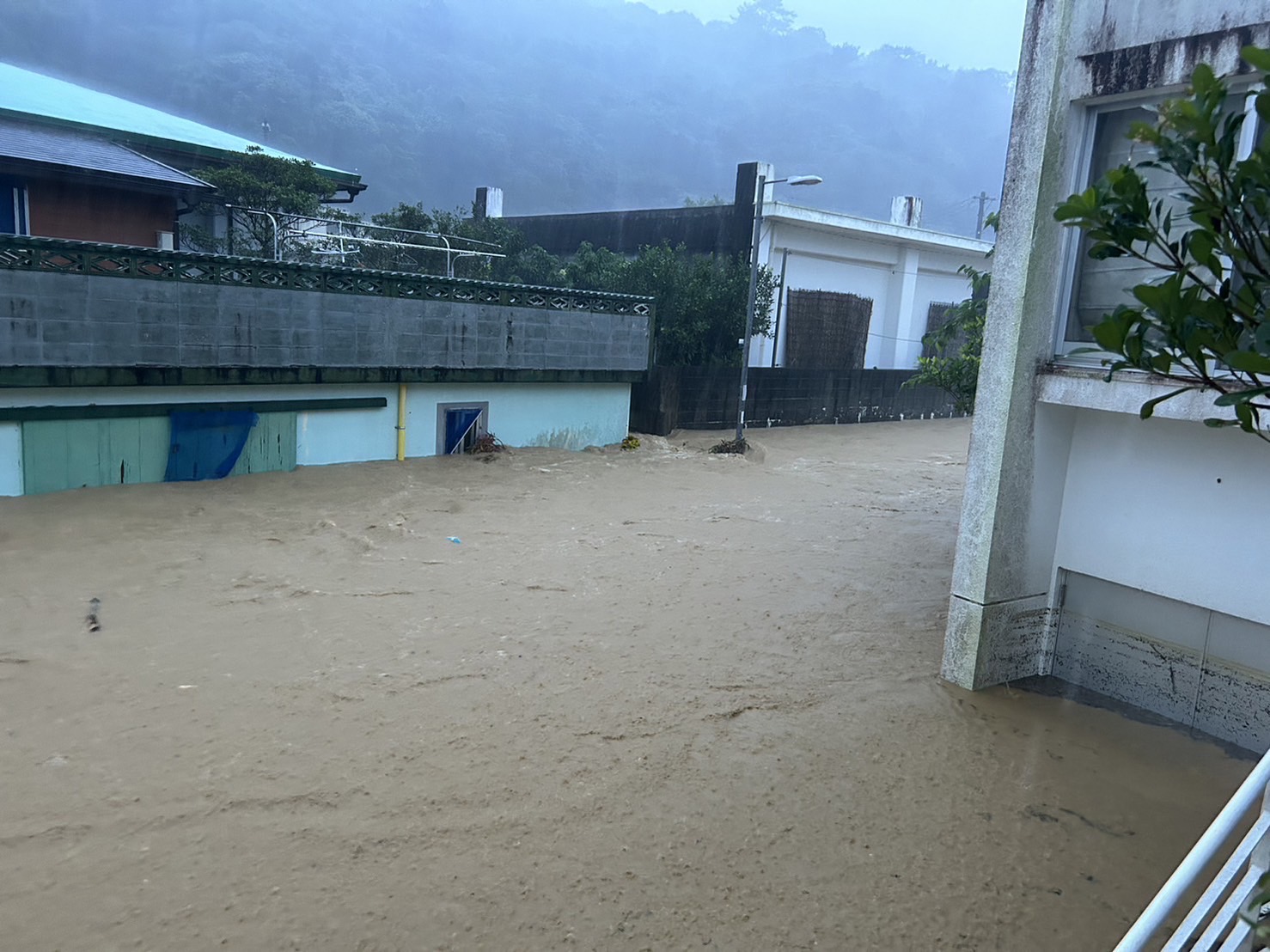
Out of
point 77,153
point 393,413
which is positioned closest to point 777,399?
point 393,413

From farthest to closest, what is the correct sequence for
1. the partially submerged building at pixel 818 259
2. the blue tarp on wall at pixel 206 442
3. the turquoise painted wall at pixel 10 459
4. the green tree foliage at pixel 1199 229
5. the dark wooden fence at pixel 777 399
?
the partially submerged building at pixel 818 259
the dark wooden fence at pixel 777 399
the blue tarp on wall at pixel 206 442
the turquoise painted wall at pixel 10 459
the green tree foliage at pixel 1199 229

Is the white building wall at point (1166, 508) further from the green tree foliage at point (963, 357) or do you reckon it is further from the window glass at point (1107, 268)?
the green tree foliage at point (963, 357)

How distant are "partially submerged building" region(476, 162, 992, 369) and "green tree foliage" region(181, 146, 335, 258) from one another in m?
8.73

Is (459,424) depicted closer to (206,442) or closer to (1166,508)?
(206,442)

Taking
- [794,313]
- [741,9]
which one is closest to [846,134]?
[741,9]

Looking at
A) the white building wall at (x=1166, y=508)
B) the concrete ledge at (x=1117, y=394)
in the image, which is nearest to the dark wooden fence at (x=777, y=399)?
the white building wall at (x=1166, y=508)

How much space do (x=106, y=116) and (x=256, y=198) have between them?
3406 mm

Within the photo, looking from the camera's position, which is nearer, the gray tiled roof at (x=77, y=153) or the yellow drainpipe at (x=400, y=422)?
the gray tiled roof at (x=77, y=153)

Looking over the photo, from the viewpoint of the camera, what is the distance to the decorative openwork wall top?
34.0ft

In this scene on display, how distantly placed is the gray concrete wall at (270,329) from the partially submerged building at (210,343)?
0.07 ft

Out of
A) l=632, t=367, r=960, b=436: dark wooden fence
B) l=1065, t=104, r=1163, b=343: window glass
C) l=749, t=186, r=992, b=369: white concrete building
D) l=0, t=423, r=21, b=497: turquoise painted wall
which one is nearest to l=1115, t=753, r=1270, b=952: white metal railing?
l=1065, t=104, r=1163, b=343: window glass

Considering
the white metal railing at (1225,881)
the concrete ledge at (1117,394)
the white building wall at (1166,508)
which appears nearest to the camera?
the white metal railing at (1225,881)

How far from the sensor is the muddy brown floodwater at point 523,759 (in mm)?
4355

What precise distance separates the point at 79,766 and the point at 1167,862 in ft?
19.8
